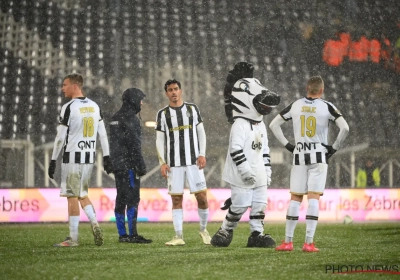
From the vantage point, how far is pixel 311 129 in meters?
7.37

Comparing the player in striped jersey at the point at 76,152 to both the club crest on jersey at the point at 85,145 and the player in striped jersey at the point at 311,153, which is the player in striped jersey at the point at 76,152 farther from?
the player in striped jersey at the point at 311,153

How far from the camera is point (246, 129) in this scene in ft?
25.4

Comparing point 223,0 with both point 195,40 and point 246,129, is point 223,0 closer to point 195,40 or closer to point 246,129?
point 195,40

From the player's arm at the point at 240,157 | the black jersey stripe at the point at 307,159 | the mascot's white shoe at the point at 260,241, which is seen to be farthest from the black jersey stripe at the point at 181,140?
the black jersey stripe at the point at 307,159

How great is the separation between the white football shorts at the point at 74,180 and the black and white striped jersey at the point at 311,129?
213 cm

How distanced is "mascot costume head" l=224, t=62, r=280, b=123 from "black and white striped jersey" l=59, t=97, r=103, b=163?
55.3 inches

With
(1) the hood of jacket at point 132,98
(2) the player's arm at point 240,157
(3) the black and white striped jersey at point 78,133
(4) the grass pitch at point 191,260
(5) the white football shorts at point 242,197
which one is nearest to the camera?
(4) the grass pitch at point 191,260

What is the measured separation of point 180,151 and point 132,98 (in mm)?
1148

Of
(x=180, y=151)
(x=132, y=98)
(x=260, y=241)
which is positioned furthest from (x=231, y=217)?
(x=132, y=98)

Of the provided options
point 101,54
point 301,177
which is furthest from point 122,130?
point 101,54

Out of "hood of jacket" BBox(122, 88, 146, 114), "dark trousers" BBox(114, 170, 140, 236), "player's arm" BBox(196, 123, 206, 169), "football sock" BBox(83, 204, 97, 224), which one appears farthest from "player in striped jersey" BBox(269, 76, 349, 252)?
"hood of jacket" BBox(122, 88, 146, 114)

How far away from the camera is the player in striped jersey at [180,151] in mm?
8133

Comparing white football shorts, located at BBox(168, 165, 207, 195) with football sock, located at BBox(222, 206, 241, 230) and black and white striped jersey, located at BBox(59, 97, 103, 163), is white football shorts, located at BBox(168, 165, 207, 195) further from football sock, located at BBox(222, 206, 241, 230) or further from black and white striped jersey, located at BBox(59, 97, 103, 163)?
black and white striped jersey, located at BBox(59, 97, 103, 163)

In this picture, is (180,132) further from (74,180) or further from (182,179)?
(74,180)
